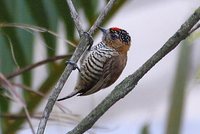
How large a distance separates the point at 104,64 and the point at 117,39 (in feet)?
0.23

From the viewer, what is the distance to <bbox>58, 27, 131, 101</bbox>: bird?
100cm

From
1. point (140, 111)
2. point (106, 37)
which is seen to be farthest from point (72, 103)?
point (106, 37)

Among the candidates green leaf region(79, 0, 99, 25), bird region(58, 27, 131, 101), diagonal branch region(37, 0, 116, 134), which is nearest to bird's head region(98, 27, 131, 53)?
bird region(58, 27, 131, 101)

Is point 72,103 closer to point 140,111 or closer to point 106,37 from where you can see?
point 140,111

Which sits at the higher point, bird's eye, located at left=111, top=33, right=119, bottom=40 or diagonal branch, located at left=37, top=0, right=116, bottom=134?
bird's eye, located at left=111, top=33, right=119, bottom=40

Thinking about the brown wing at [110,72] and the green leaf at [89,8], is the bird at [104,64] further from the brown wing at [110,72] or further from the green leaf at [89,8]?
the green leaf at [89,8]

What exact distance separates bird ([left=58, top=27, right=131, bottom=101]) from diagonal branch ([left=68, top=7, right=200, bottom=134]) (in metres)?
0.10

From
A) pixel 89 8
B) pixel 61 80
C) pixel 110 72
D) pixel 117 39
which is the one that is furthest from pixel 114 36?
pixel 89 8

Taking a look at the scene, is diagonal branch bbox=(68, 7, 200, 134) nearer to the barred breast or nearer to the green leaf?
the barred breast

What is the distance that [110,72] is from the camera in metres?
1.00

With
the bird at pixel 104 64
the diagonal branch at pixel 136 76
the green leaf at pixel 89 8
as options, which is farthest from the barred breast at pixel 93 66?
the green leaf at pixel 89 8

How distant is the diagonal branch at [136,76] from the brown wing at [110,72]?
12 cm

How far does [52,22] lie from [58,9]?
5cm

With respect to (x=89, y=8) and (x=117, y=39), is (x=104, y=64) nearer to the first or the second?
(x=117, y=39)
